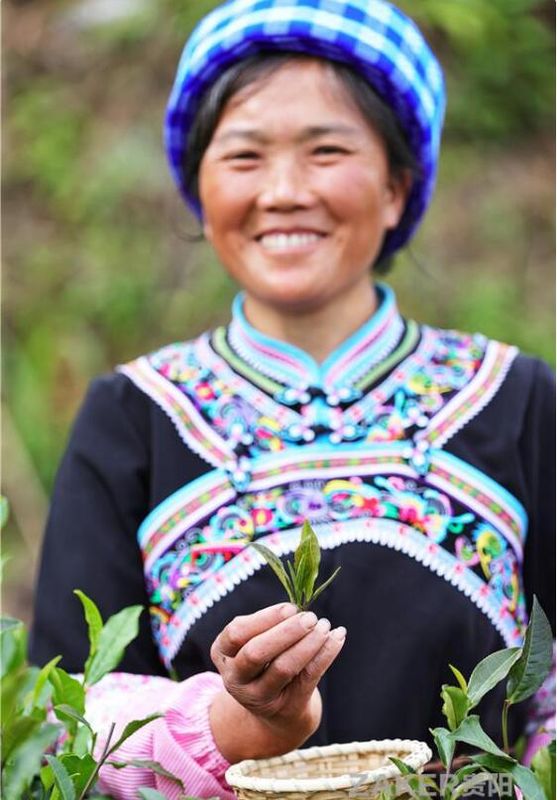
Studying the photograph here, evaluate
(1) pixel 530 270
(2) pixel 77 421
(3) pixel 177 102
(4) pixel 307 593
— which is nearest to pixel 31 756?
(4) pixel 307 593

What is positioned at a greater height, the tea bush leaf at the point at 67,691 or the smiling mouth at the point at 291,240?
the smiling mouth at the point at 291,240

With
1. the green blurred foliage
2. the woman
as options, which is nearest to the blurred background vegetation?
the green blurred foliage

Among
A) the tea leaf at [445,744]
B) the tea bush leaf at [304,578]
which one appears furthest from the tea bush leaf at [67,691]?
the tea leaf at [445,744]

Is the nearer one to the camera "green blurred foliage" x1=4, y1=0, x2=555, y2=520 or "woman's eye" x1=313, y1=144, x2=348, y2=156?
"woman's eye" x1=313, y1=144, x2=348, y2=156

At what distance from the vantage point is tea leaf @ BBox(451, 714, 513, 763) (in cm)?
87

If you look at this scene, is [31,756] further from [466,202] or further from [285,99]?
[466,202]

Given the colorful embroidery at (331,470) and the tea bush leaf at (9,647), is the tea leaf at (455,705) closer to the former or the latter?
the tea bush leaf at (9,647)

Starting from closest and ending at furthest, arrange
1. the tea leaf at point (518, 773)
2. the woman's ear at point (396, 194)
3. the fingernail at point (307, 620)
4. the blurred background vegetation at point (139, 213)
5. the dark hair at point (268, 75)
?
the tea leaf at point (518, 773) → the fingernail at point (307, 620) → the dark hair at point (268, 75) → the woman's ear at point (396, 194) → the blurred background vegetation at point (139, 213)

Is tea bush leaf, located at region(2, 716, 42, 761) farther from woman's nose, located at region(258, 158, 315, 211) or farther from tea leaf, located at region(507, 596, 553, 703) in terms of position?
woman's nose, located at region(258, 158, 315, 211)

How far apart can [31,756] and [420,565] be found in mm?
704

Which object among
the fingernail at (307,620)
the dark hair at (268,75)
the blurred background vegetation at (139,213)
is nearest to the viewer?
the fingernail at (307,620)

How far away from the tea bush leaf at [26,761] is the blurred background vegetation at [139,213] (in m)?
2.87

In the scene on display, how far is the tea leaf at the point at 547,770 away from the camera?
0.88 m

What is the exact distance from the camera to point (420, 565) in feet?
4.96
